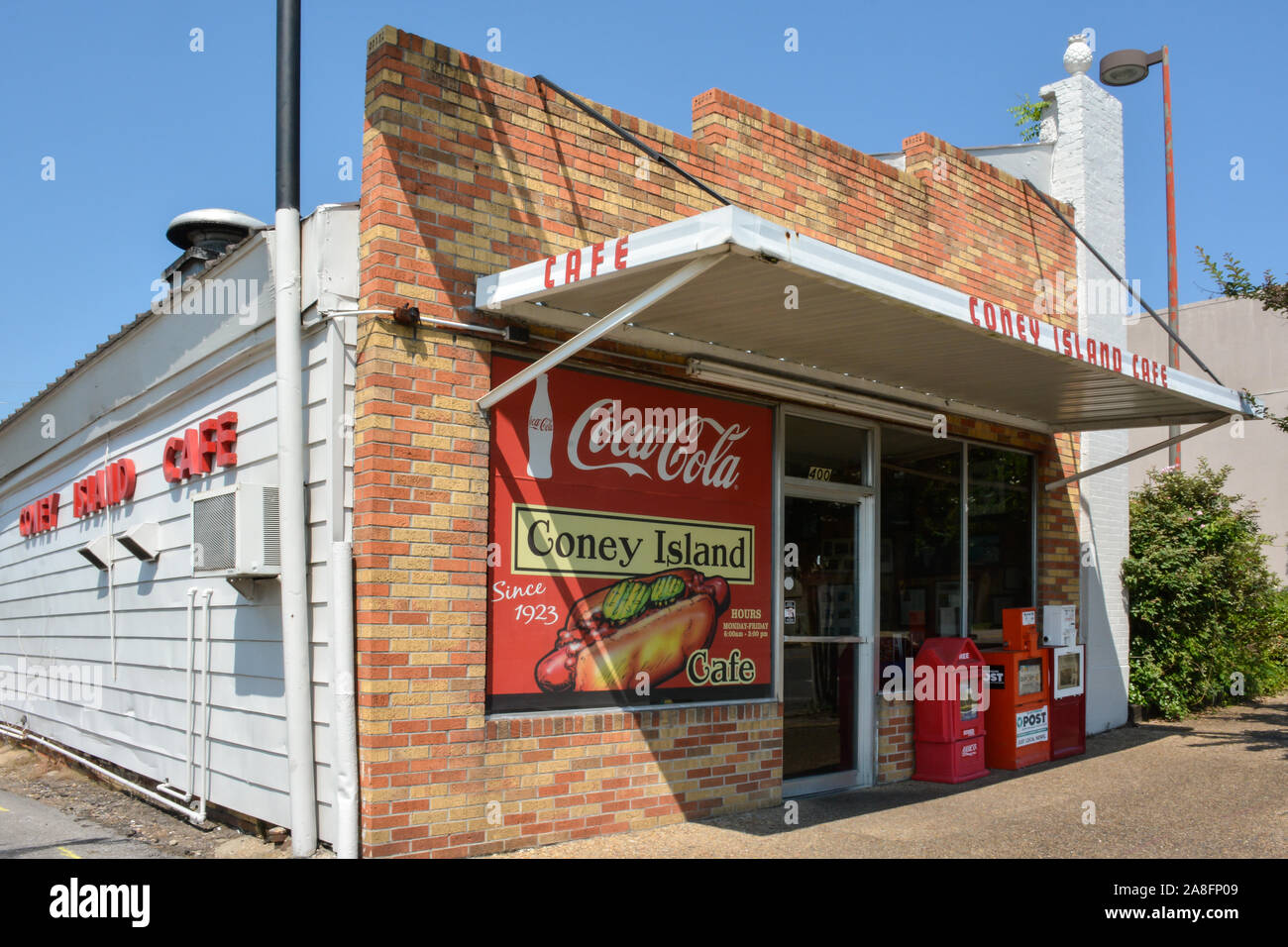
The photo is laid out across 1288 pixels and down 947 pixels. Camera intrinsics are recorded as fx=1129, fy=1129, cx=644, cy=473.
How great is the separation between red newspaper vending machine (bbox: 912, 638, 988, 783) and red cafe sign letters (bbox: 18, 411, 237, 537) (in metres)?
5.63

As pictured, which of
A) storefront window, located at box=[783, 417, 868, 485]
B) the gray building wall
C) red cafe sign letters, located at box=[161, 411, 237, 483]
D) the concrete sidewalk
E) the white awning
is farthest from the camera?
the gray building wall

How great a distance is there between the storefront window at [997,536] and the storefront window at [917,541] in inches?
10.7

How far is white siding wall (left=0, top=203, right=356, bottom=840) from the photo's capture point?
6.47 m

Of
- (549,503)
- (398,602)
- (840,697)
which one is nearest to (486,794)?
(398,602)

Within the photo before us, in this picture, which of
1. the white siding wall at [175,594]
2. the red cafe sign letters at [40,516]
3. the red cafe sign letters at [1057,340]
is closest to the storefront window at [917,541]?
the red cafe sign letters at [1057,340]

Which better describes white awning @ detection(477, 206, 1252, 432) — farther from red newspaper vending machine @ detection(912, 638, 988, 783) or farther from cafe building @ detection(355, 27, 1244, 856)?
red newspaper vending machine @ detection(912, 638, 988, 783)

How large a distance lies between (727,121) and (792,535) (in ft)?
10.3

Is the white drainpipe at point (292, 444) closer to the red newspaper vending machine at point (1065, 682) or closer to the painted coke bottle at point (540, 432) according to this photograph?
the painted coke bottle at point (540, 432)

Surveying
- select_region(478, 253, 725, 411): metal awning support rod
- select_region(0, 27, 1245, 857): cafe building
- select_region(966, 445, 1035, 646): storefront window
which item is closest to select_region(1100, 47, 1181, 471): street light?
select_region(966, 445, 1035, 646): storefront window

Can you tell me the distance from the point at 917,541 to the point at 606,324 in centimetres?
482

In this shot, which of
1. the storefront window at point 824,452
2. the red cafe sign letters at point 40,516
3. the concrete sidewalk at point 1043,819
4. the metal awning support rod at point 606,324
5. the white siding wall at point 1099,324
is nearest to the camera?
the metal awning support rod at point 606,324

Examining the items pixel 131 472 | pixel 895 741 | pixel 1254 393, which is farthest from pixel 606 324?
pixel 1254 393

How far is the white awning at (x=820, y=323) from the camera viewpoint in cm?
567

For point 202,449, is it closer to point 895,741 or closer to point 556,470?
point 556,470
